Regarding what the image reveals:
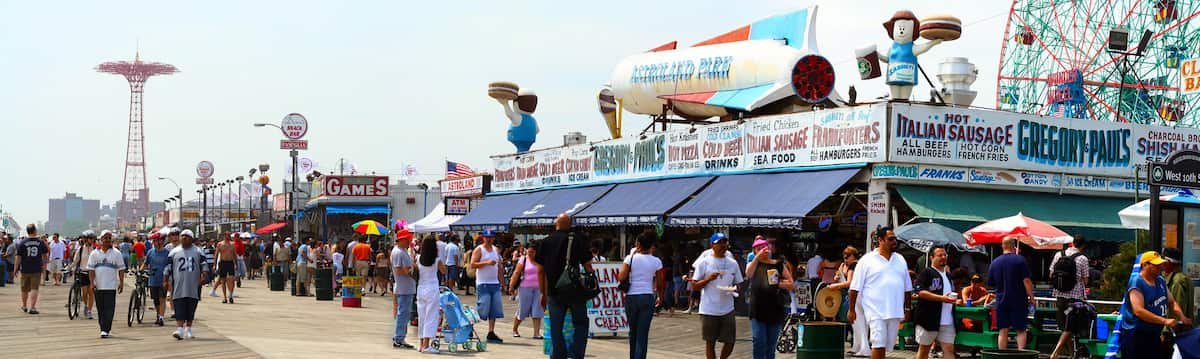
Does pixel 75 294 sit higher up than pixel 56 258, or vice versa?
pixel 75 294

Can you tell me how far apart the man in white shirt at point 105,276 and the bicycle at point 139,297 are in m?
0.90

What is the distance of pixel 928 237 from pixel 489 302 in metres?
6.49

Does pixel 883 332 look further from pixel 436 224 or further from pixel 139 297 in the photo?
pixel 436 224

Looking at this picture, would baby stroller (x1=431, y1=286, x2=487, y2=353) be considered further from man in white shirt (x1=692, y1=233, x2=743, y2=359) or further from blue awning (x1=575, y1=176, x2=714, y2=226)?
blue awning (x1=575, y1=176, x2=714, y2=226)

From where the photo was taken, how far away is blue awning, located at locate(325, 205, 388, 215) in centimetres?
6316

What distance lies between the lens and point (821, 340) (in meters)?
11.6

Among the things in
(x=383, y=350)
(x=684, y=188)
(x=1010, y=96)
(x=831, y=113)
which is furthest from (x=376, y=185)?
(x=383, y=350)

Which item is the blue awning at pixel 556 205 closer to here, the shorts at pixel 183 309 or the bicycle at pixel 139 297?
the bicycle at pixel 139 297

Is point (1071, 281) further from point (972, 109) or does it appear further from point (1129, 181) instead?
point (1129, 181)

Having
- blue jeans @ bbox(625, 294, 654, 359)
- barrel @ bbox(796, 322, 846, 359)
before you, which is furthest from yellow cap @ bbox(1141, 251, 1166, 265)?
blue jeans @ bbox(625, 294, 654, 359)

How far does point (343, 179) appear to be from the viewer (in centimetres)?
6331

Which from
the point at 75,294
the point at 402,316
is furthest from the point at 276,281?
the point at 402,316

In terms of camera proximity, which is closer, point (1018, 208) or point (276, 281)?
point (1018, 208)

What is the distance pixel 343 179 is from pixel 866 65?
1599 inches
